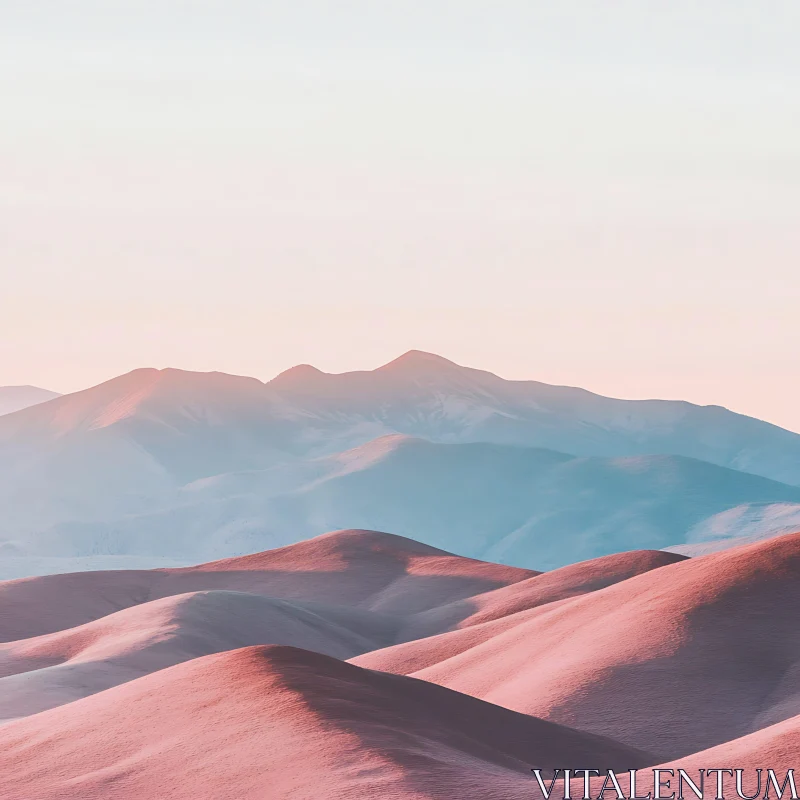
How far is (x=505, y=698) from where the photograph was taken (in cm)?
3922

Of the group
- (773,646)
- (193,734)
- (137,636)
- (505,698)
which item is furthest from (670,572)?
(193,734)

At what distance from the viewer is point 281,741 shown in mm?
21422

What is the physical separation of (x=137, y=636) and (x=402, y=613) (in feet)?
88.7

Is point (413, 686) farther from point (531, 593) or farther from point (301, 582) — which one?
point (301, 582)

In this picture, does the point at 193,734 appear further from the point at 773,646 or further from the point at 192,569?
the point at 192,569

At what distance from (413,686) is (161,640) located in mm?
28743

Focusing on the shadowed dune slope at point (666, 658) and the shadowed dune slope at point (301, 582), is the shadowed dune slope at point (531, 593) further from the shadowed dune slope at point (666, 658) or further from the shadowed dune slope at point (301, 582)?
the shadowed dune slope at point (666, 658)

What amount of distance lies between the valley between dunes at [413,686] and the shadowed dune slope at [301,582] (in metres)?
0.40

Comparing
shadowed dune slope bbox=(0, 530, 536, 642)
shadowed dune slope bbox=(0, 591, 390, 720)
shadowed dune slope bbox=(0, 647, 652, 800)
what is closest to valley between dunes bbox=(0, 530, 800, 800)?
shadowed dune slope bbox=(0, 647, 652, 800)

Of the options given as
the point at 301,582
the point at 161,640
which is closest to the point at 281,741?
the point at 161,640

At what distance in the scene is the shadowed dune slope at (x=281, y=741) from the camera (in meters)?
19.2

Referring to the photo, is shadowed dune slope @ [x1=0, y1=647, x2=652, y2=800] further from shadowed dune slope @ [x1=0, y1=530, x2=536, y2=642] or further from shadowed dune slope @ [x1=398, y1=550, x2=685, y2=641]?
shadowed dune slope @ [x1=0, y1=530, x2=536, y2=642]

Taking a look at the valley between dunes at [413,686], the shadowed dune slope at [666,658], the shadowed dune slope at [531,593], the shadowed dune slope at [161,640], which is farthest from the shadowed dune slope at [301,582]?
the shadowed dune slope at [666,658]

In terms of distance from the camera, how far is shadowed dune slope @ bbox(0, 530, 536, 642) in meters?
82.2
